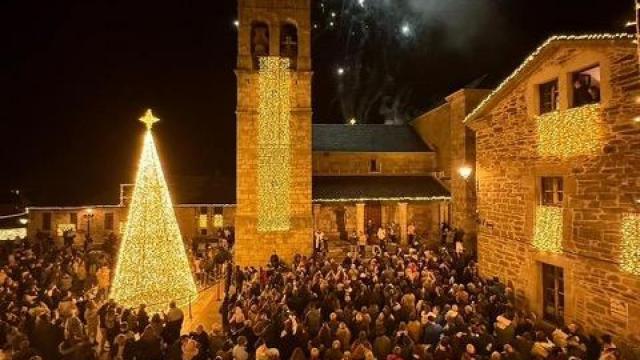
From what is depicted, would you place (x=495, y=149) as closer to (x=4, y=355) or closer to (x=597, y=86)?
(x=597, y=86)

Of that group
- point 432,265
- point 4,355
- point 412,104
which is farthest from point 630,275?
point 412,104

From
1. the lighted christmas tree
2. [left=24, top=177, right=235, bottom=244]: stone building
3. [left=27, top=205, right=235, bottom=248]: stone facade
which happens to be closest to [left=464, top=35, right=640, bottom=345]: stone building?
the lighted christmas tree

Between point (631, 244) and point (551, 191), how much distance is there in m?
2.91

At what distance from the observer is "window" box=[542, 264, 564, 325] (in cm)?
1235

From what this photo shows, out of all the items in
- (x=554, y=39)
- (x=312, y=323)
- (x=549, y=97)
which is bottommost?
(x=312, y=323)

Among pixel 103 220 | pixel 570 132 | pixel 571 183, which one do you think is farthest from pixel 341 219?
pixel 570 132

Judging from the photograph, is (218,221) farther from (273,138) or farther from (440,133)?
(440,133)

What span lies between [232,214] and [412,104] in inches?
928

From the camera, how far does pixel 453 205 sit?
25.3m

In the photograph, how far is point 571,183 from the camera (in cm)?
1173

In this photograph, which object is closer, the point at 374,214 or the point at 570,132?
the point at 570,132

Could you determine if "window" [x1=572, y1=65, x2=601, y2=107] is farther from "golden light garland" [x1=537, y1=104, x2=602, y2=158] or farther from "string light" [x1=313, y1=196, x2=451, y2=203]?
"string light" [x1=313, y1=196, x2=451, y2=203]

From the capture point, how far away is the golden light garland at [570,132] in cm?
1108

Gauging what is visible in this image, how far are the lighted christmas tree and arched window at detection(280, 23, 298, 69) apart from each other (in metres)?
9.52
